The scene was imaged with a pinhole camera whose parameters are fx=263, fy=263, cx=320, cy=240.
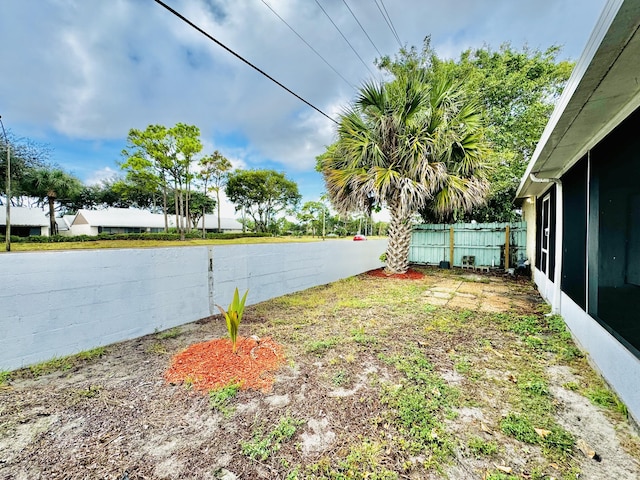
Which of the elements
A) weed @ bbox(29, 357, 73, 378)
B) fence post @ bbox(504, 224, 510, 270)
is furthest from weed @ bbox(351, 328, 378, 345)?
fence post @ bbox(504, 224, 510, 270)

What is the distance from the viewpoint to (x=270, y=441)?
5.46 feet

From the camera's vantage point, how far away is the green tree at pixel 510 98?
9156 mm

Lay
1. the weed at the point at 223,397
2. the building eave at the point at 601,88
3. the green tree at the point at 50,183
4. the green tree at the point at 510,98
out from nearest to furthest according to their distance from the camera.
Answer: the building eave at the point at 601,88, the weed at the point at 223,397, the green tree at the point at 510,98, the green tree at the point at 50,183

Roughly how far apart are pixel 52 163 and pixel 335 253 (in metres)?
25.6

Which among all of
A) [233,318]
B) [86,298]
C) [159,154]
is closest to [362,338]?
[233,318]

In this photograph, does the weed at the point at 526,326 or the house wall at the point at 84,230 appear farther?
the house wall at the point at 84,230

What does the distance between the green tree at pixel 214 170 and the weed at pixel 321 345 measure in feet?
90.9

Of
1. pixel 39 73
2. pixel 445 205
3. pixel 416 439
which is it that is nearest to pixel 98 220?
pixel 39 73

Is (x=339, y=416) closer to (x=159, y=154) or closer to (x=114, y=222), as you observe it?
(x=159, y=154)

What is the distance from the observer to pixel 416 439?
1679 mm

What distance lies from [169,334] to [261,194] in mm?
33193

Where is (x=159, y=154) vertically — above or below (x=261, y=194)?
above

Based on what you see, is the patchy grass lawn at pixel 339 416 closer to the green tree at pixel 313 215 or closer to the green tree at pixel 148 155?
the green tree at pixel 148 155

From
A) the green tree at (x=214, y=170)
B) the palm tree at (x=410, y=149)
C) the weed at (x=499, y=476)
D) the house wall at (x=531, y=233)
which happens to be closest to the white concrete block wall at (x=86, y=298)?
the weed at (x=499, y=476)
